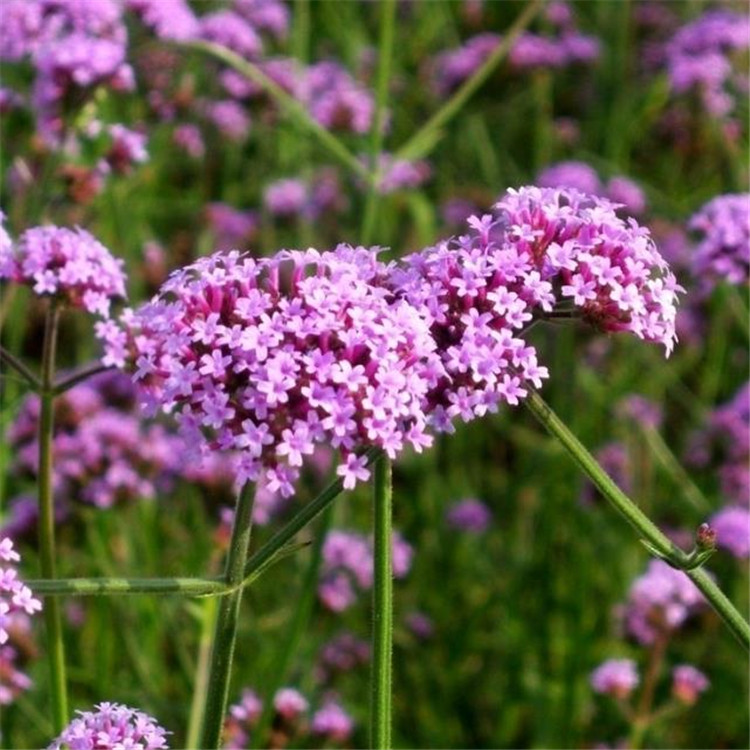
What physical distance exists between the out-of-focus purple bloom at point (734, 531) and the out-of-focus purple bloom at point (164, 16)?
1.53m

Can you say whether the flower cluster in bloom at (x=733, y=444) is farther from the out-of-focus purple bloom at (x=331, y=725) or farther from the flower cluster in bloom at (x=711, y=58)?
the out-of-focus purple bloom at (x=331, y=725)

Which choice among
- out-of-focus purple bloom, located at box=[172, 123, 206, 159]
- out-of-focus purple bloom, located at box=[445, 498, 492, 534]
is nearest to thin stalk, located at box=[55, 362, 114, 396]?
out-of-focus purple bloom, located at box=[445, 498, 492, 534]

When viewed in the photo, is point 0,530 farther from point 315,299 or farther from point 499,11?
point 499,11

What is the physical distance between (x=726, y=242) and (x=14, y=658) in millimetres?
1513

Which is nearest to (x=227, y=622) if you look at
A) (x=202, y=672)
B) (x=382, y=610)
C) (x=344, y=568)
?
(x=382, y=610)

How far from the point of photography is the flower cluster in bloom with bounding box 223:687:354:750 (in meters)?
2.53

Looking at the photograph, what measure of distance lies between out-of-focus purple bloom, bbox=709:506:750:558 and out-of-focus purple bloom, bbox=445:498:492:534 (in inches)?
25.6

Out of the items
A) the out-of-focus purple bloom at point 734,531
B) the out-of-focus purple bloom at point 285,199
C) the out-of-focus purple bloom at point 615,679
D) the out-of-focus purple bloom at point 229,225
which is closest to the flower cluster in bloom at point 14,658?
the out-of-focus purple bloom at point 615,679

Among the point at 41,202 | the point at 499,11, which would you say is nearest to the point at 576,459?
the point at 41,202

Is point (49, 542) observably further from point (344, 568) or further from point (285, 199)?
point (285, 199)

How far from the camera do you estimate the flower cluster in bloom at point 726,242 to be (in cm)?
253

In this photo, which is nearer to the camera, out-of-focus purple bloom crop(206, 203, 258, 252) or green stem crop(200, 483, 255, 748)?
green stem crop(200, 483, 255, 748)

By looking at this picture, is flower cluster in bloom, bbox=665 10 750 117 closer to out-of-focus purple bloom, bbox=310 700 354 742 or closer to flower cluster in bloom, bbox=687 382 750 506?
flower cluster in bloom, bbox=687 382 750 506

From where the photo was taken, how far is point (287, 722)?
2547 millimetres
